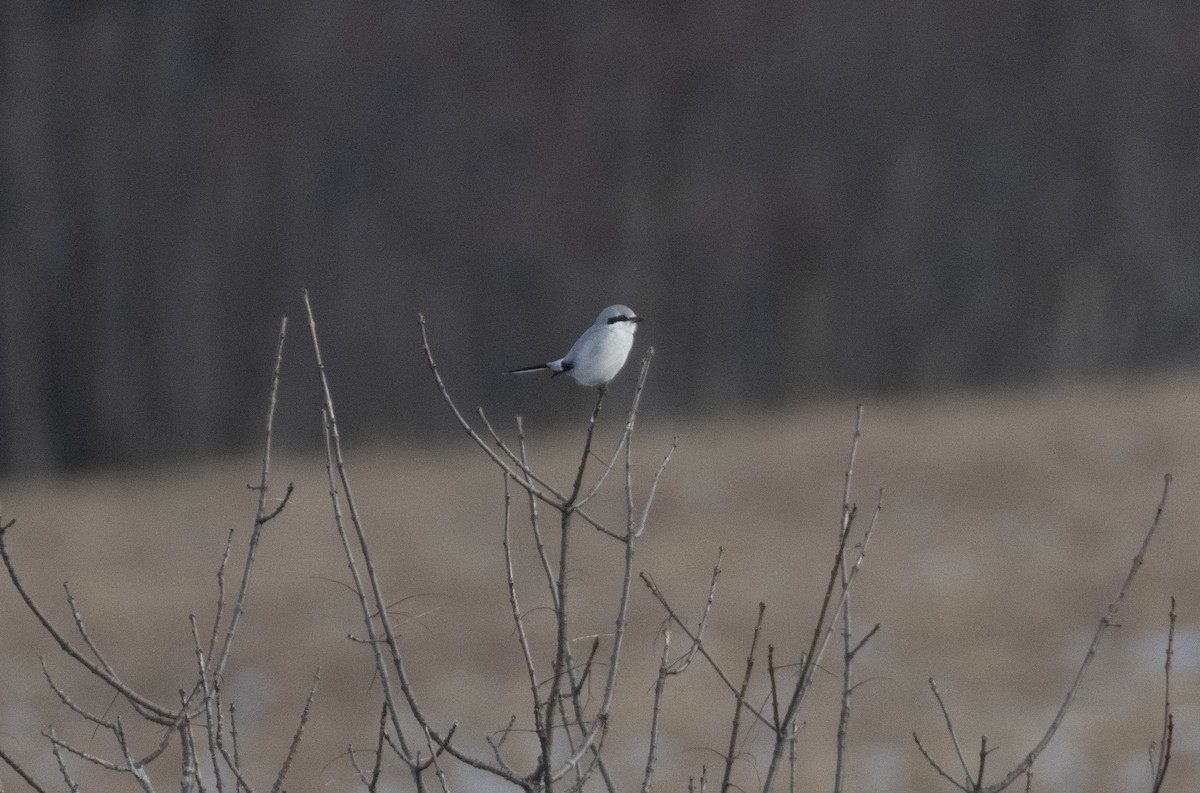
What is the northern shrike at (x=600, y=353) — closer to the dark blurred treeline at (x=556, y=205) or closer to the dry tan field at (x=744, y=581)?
the dry tan field at (x=744, y=581)

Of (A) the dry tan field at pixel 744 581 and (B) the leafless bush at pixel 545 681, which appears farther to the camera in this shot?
(A) the dry tan field at pixel 744 581

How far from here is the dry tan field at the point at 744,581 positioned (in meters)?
10.8

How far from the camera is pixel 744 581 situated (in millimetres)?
13766

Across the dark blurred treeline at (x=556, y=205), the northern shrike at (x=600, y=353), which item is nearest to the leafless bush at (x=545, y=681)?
the northern shrike at (x=600, y=353)

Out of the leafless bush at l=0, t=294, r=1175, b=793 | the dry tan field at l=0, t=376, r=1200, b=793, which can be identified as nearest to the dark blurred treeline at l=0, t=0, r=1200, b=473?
the dry tan field at l=0, t=376, r=1200, b=793

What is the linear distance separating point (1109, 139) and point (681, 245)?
6.33 meters

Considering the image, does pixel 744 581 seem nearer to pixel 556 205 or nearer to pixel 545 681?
pixel 556 205

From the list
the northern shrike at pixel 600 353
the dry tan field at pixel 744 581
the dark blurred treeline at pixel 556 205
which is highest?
the dark blurred treeline at pixel 556 205

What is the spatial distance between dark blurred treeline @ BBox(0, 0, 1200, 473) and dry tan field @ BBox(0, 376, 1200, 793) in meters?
1.18

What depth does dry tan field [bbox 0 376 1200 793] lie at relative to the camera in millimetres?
10844

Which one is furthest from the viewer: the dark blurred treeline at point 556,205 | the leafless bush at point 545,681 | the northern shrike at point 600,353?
the dark blurred treeline at point 556,205

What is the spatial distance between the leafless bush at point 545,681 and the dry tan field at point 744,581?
0.27 metres

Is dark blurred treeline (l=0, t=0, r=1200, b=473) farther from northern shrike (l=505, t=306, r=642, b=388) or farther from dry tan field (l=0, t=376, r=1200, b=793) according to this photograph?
northern shrike (l=505, t=306, r=642, b=388)

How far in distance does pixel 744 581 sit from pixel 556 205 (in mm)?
7249
